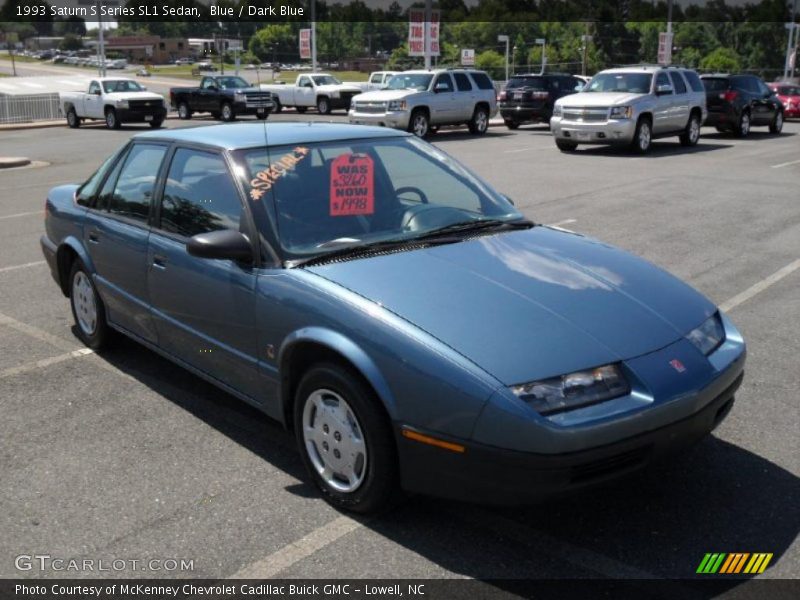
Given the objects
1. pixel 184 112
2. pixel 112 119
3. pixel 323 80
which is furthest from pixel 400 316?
pixel 323 80

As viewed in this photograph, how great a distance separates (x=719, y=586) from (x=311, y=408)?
178 centimetres

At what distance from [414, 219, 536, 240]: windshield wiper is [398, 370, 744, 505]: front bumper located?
1.32m

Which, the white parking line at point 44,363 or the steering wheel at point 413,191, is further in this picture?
the white parking line at point 44,363

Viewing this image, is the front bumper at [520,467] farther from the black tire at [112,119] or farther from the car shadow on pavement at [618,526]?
the black tire at [112,119]

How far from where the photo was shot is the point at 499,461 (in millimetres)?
3150

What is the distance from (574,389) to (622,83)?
725 inches

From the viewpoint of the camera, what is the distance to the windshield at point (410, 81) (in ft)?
81.5

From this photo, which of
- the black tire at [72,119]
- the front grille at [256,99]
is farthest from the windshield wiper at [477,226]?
the black tire at [72,119]

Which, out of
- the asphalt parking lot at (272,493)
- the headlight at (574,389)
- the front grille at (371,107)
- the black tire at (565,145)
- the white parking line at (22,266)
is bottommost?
the white parking line at (22,266)

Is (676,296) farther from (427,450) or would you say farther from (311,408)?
(311,408)

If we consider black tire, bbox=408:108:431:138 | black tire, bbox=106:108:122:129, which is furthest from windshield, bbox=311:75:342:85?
black tire, bbox=408:108:431:138

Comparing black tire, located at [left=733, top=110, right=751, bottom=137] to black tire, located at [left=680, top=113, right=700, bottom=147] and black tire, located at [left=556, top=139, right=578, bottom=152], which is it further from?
black tire, located at [left=556, top=139, right=578, bottom=152]

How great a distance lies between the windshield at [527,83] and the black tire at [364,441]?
26.3 meters

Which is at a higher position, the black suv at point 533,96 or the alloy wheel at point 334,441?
the black suv at point 533,96
